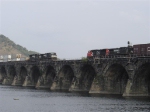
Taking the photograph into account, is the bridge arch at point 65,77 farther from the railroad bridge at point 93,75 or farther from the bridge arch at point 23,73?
the bridge arch at point 23,73

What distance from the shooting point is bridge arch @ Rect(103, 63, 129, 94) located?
99.8 meters

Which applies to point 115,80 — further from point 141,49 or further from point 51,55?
point 51,55

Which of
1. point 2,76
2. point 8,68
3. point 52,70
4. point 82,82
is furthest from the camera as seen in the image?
point 2,76

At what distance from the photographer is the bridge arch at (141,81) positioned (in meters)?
88.6

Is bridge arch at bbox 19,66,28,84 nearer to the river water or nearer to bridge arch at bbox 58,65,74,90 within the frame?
bridge arch at bbox 58,65,74,90

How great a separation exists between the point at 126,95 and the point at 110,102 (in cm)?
830

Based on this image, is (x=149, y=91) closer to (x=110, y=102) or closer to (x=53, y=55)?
(x=110, y=102)

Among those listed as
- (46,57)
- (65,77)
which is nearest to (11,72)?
(46,57)

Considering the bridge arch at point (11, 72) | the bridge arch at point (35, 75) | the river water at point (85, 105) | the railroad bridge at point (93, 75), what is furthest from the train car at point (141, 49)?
the bridge arch at point (11, 72)

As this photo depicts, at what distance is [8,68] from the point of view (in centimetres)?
17175

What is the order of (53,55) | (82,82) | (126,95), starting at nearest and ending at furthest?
(126,95) → (82,82) → (53,55)

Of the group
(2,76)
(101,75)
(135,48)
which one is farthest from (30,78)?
(135,48)

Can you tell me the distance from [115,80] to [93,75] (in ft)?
49.2

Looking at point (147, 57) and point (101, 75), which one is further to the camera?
point (101, 75)
